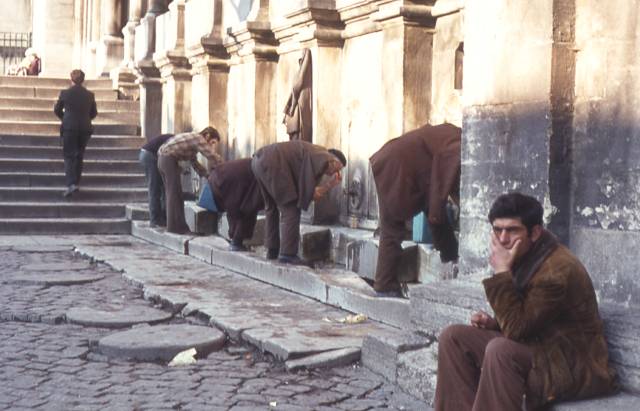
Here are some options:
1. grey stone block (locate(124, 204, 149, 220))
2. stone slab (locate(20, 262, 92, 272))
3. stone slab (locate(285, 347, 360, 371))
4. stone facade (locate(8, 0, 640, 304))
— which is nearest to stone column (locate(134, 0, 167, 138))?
stone facade (locate(8, 0, 640, 304))

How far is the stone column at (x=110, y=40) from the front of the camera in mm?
20969

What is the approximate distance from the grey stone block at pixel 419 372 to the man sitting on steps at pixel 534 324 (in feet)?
3.17

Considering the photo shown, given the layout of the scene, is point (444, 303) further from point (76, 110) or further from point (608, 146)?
point (76, 110)

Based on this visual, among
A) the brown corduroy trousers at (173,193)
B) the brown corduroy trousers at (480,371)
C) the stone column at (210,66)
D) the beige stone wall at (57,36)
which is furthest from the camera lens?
the beige stone wall at (57,36)

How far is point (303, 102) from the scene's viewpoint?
1051 centimetres

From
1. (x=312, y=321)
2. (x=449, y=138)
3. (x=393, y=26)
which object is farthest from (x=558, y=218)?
(x=393, y=26)

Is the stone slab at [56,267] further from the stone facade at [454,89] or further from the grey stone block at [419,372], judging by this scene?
the grey stone block at [419,372]

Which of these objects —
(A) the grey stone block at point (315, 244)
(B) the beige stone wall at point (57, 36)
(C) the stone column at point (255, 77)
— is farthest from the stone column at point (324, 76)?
(B) the beige stone wall at point (57, 36)

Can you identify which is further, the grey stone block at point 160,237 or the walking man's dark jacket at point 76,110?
the walking man's dark jacket at point 76,110

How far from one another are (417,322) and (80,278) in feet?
15.3

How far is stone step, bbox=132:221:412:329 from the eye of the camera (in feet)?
23.9

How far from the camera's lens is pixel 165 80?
16.4 metres

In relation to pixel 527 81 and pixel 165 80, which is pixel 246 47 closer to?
pixel 165 80

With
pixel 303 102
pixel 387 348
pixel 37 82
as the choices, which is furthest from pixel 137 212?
pixel 387 348
